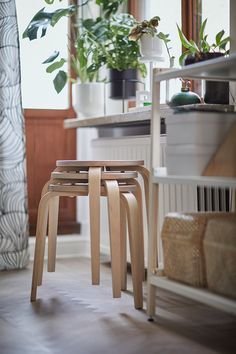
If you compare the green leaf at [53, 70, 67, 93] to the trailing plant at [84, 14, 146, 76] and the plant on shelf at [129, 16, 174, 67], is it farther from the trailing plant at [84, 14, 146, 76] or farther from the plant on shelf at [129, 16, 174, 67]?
the plant on shelf at [129, 16, 174, 67]

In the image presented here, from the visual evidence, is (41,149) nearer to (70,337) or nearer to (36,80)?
(36,80)

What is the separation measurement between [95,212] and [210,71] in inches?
27.8

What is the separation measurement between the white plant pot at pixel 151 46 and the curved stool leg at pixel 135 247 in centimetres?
80

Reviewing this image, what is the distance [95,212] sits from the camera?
2.50 metres

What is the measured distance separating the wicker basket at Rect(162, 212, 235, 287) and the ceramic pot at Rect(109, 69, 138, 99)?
1220 mm

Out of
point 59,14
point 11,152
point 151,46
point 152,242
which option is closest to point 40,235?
point 152,242

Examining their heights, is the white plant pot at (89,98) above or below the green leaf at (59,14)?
below

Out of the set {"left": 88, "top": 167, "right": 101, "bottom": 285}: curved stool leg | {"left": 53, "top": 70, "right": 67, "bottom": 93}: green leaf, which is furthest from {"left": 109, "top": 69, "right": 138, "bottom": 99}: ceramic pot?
{"left": 88, "top": 167, "right": 101, "bottom": 285}: curved stool leg

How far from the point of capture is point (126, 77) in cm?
333

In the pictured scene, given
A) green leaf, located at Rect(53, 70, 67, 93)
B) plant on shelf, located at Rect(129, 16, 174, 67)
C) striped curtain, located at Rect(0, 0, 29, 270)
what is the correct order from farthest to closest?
1. green leaf, located at Rect(53, 70, 67, 93)
2. striped curtain, located at Rect(0, 0, 29, 270)
3. plant on shelf, located at Rect(129, 16, 174, 67)

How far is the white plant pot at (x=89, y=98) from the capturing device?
141 inches

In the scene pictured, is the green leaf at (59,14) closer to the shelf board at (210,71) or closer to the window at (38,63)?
the window at (38,63)

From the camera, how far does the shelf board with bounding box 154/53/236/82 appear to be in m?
1.92

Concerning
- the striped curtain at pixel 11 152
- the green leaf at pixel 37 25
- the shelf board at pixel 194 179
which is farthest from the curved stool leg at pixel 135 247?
the green leaf at pixel 37 25
